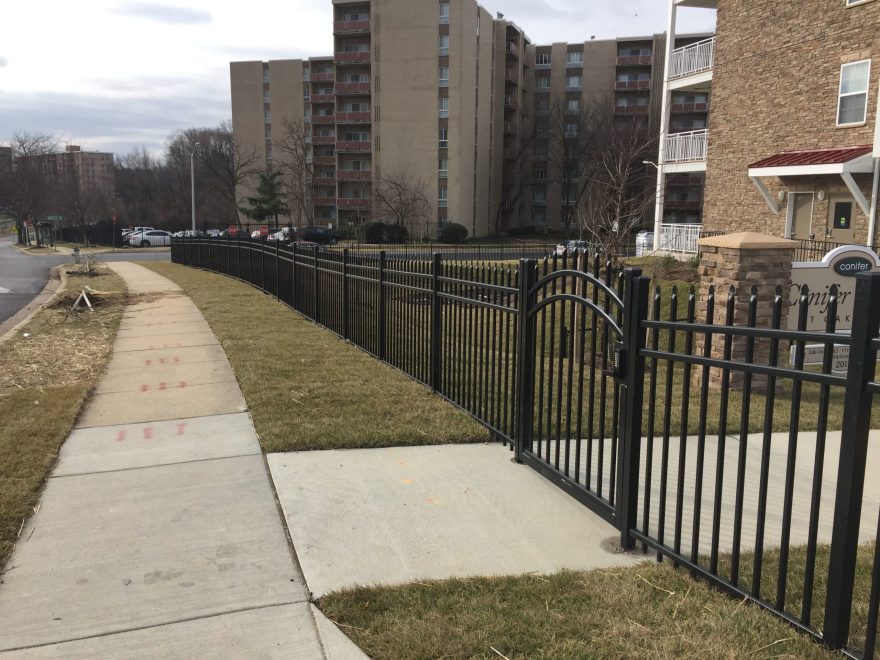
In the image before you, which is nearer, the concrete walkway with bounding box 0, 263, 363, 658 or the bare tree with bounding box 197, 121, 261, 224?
the concrete walkway with bounding box 0, 263, 363, 658

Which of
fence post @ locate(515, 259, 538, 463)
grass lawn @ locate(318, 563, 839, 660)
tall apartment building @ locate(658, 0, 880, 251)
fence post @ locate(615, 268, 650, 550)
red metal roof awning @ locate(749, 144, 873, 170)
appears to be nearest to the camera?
grass lawn @ locate(318, 563, 839, 660)

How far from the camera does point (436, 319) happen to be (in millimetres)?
7352

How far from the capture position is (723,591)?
353 centimetres

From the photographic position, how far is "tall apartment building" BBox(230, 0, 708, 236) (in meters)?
61.9

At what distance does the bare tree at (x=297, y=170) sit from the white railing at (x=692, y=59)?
4655 centimetres

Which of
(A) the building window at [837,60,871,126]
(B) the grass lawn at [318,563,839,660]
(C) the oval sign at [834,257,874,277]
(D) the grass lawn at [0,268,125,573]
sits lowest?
(D) the grass lawn at [0,268,125,573]

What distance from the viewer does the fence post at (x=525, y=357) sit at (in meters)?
5.34

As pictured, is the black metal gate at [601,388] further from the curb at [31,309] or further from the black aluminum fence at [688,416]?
the curb at [31,309]

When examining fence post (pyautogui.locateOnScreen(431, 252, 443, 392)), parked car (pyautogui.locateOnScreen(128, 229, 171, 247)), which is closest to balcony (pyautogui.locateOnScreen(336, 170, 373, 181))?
parked car (pyautogui.locateOnScreen(128, 229, 171, 247))

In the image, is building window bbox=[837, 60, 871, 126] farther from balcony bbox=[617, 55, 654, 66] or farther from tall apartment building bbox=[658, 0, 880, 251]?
balcony bbox=[617, 55, 654, 66]

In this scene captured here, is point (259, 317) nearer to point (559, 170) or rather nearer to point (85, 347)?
point (85, 347)

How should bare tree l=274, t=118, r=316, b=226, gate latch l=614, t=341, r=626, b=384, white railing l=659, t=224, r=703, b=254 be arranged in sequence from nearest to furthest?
gate latch l=614, t=341, r=626, b=384, white railing l=659, t=224, r=703, b=254, bare tree l=274, t=118, r=316, b=226

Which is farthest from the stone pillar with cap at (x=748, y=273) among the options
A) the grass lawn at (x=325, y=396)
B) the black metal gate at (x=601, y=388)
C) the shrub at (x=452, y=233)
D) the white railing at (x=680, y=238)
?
the shrub at (x=452, y=233)

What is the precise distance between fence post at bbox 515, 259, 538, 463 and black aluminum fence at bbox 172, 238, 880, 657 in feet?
0.04
